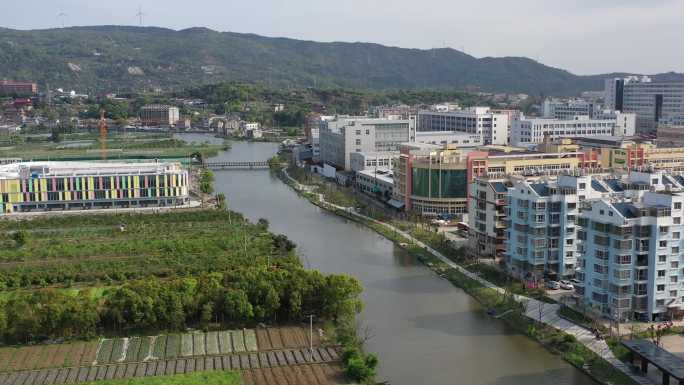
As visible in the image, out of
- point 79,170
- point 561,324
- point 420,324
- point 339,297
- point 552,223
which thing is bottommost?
point 420,324

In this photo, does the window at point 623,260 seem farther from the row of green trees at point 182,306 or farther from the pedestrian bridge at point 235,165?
the pedestrian bridge at point 235,165

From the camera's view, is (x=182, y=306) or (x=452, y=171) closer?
(x=182, y=306)

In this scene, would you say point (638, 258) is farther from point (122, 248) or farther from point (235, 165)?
point (235, 165)

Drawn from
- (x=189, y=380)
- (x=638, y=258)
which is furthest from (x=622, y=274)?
(x=189, y=380)

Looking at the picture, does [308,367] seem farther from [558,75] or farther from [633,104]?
[558,75]

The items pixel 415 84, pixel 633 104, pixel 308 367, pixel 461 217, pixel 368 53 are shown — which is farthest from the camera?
pixel 368 53

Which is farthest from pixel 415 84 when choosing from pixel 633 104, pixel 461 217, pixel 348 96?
pixel 461 217

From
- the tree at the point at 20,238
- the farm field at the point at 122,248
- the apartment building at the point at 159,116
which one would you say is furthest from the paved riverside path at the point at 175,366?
the apartment building at the point at 159,116
